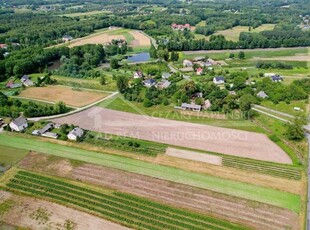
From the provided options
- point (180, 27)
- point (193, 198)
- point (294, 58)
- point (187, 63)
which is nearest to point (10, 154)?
point (193, 198)

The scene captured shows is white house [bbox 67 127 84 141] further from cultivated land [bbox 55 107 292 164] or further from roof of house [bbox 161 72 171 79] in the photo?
roof of house [bbox 161 72 171 79]

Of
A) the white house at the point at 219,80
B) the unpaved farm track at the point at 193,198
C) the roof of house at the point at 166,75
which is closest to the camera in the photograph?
the unpaved farm track at the point at 193,198

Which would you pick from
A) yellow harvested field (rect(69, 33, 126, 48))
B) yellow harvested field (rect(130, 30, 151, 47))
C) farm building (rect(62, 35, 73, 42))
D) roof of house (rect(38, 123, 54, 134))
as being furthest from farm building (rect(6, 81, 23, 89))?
yellow harvested field (rect(130, 30, 151, 47))

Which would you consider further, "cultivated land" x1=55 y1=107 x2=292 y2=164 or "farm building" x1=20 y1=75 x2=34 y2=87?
"farm building" x1=20 y1=75 x2=34 y2=87

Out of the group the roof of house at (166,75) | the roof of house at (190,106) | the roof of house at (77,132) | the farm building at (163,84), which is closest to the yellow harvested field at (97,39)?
the roof of house at (166,75)

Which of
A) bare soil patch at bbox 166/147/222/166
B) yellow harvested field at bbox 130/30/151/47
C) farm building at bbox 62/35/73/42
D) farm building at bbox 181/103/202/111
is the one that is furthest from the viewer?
farm building at bbox 62/35/73/42

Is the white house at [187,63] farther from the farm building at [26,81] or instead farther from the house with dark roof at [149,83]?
the farm building at [26,81]

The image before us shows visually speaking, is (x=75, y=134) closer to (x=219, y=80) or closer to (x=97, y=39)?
(x=219, y=80)
